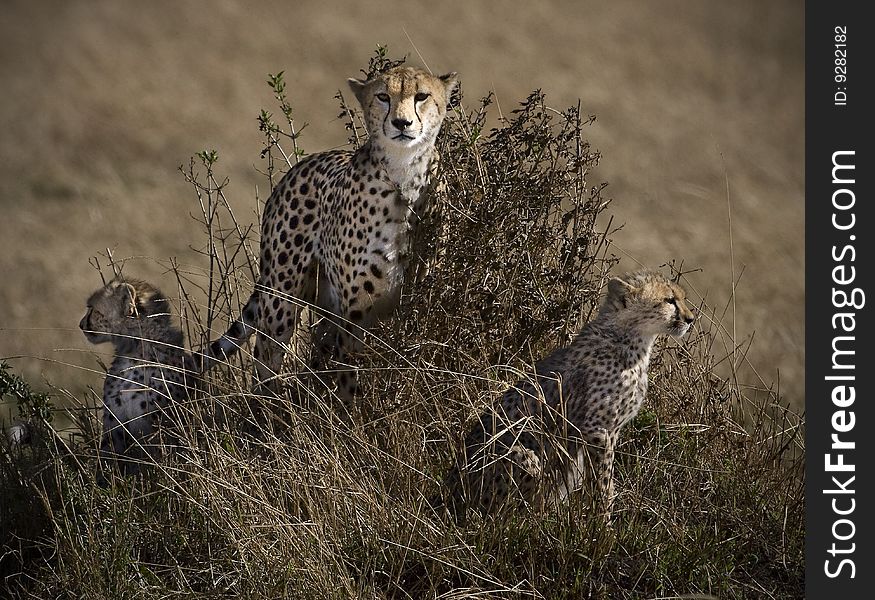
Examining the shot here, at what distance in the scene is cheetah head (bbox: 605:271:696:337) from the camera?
163 inches

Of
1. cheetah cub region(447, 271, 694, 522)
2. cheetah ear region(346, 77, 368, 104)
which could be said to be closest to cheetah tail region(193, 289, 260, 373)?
cheetah ear region(346, 77, 368, 104)

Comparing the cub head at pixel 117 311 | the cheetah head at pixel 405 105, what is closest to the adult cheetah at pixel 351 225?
the cheetah head at pixel 405 105

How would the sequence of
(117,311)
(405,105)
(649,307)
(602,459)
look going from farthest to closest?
(117,311), (405,105), (649,307), (602,459)

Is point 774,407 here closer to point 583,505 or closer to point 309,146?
point 583,505

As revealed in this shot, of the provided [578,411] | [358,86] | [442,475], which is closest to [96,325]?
→ [358,86]

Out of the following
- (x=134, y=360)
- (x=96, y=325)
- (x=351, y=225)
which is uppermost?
(x=351, y=225)

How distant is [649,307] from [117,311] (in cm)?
177

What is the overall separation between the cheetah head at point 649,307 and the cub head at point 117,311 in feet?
4.97

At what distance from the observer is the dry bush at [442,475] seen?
375cm

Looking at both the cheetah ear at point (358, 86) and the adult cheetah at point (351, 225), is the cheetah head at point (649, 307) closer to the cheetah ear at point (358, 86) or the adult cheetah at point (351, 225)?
the adult cheetah at point (351, 225)

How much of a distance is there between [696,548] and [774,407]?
2.60ft

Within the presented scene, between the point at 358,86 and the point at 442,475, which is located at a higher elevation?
the point at 358,86

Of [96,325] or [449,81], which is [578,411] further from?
[96,325]

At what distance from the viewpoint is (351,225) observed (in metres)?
4.81
